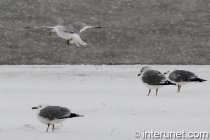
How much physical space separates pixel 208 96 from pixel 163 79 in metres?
1.77

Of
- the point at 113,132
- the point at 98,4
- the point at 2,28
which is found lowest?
the point at 113,132

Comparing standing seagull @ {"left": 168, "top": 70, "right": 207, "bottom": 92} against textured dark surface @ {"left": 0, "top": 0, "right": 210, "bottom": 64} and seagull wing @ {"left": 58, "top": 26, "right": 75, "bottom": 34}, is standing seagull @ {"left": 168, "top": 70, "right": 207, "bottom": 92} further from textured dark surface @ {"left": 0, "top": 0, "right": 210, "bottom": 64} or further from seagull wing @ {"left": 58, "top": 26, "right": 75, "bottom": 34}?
textured dark surface @ {"left": 0, "top": 0, "right": 210, "bottom": 64}

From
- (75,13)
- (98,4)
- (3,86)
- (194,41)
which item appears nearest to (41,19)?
(75,13)

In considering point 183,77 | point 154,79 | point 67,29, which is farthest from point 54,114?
point 67,29

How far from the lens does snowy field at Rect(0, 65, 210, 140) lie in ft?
26.6

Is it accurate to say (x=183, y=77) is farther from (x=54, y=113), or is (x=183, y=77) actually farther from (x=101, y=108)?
(x=54, y=113)

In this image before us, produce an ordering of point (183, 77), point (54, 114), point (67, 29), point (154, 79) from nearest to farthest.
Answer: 1. point (54, 114)
2. point (154, 79)
3. point (183, 77)
4. point (67, 29)

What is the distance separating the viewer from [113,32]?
40.2 metres

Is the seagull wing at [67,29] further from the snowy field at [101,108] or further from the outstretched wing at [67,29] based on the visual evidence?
the snowy field at [101,108]

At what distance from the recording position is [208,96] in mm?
13219

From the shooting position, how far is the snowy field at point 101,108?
8.11 m

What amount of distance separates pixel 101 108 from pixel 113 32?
2987cm

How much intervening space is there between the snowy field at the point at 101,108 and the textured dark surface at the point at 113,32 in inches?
763

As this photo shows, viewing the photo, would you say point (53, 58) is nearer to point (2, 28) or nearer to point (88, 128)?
point (2, 28)
